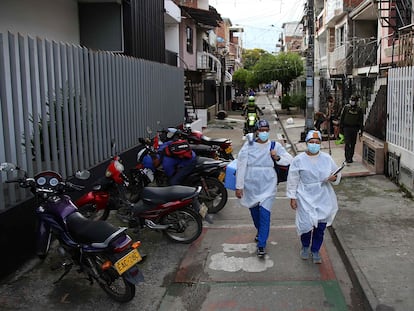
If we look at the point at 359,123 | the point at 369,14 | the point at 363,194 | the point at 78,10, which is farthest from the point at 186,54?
the point at 363,194

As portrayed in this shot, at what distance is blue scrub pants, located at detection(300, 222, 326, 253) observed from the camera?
544cm

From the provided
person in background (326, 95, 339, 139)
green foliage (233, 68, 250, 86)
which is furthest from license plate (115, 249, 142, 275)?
green foliage (233, 68, 250, 86)

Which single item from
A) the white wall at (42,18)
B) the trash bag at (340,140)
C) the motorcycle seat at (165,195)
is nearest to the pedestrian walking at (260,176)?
the motorcycle seat at (165,195)

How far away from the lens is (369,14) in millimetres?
20844

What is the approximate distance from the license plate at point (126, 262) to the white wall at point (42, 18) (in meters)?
6.77

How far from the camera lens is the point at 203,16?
2747 centimetres

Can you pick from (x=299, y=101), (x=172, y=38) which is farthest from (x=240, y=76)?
(x=172, y=38)

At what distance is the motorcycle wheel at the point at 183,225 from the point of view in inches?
244

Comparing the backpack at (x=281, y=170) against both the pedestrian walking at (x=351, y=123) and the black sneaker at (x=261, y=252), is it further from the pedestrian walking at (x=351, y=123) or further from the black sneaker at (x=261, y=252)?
the pedestrian walking at (x=351, y=123)

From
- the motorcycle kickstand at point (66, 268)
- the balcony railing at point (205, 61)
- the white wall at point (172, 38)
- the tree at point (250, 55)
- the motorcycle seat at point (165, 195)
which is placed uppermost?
the tree at point (250, 55)

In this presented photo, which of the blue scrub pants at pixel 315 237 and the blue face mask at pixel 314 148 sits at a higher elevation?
the blue face mask at pixel 314 148

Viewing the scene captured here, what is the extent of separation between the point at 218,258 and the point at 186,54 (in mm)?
22255

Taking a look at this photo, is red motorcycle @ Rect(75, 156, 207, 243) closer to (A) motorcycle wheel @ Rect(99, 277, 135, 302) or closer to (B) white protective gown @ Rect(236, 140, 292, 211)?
(B) white protective gown @ Rect(236, 140, 292, 211)

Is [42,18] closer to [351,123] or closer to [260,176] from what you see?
[351,123]
